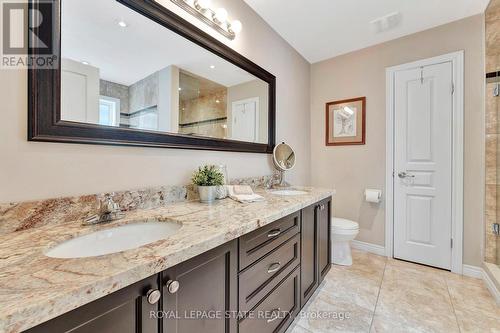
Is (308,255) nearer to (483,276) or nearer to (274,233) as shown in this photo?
(274,233)

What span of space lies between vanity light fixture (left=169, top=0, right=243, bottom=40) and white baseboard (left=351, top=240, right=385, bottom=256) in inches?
103

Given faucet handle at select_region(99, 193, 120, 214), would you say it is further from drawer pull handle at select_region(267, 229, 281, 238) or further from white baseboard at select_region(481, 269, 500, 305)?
white baseboard at select_region(481, 269, 500, 305)

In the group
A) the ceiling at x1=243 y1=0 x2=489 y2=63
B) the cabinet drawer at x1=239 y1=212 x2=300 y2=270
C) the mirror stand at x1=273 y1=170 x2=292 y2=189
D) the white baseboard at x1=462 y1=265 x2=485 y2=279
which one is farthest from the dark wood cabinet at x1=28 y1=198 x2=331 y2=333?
the ceiling at x1=243 y1=0 x2=489 y2=63

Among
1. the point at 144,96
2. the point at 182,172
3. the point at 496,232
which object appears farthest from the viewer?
the point at 496,232

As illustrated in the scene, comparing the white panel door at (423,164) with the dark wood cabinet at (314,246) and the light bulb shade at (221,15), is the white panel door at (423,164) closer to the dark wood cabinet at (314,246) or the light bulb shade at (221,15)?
the dark wood cabinet at (314,246)

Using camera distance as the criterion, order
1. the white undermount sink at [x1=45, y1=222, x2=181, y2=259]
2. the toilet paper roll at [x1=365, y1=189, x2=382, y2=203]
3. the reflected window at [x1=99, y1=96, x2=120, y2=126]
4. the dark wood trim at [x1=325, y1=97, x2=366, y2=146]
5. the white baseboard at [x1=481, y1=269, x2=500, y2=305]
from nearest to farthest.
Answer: the white undermount sink at [x1=45, y1=222, x2=181, y2=259] → the reflected window at [x1=99, y1=96, x2=120, y2=126] → the white baseboard at [x1=481, y1=269, x2=500, y2=305] → the toilet paper roll at [x1=365, y1=189, x2=382, y2=203] → the dark wood trim at [x1=325, y1=97, x2=366, y2=146]

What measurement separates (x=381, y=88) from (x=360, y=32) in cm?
65

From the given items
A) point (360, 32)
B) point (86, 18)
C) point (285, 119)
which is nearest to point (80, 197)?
point (86, 18)

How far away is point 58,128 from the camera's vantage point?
0.87m

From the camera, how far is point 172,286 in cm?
66

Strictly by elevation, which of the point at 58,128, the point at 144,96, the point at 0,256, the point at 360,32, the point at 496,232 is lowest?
the point at 496,232

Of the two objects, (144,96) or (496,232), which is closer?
(144,96)

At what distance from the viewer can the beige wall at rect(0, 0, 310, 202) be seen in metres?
0.79

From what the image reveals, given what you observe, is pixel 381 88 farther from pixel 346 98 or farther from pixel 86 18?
pixel 86 18
